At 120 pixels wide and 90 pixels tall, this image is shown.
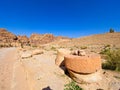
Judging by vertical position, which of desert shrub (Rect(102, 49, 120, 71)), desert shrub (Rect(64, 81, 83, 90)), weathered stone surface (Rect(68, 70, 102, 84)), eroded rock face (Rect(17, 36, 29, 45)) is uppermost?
eroded rock face (Rect(17, 36, 29, 45))

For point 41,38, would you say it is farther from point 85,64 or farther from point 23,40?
point 85,64

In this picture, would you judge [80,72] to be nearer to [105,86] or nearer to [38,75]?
[105,86]

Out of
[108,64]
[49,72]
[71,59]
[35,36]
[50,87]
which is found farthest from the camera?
[35,36]

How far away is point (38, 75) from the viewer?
886cm

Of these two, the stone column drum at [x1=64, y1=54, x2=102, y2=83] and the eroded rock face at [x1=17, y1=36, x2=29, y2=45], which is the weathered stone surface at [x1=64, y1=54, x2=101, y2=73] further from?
the eroded rock face at [x1=17, y1=36, x2=29, y2=45]

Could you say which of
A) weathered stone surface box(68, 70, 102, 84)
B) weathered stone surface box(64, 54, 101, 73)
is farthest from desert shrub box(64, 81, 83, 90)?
weathered stone surface box(64, 54, 101, 73)

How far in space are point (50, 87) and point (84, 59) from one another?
7.71 ft

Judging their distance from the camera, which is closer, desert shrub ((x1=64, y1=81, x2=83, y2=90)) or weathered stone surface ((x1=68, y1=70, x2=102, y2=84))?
desert shrub ((x1=64, y1=81, x2=83, y2=90))

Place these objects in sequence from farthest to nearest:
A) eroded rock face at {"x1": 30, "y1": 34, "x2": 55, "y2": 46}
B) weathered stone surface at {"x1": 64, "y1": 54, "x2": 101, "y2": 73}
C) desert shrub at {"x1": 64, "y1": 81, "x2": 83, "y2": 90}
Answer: eroded rock face at {"x1": 30, "y1": 34, "x2": 55, "y2": 46} < weathered stone surface at {"x1": 64, "y1": 54, "x2": 101, "y2": 73} < desert shrub at {"x1": 64, "y1": 81, "x2": 83, "y2": 90}

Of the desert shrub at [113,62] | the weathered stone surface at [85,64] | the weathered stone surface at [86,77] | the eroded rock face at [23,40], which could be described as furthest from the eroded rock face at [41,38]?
A: the weathered stone surface at [86,77]

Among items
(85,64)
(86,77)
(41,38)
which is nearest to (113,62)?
(85,64)

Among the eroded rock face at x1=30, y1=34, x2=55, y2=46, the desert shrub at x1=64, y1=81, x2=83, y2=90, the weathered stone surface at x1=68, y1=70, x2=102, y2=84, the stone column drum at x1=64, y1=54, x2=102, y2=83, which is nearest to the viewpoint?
the desert shrub at x1=64, y1=81, x2=83, y2=90

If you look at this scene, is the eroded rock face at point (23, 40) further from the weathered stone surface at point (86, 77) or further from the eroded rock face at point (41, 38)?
the weathered stone surface at point (86, 77)

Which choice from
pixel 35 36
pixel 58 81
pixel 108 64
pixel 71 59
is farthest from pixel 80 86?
pixel 35 36
